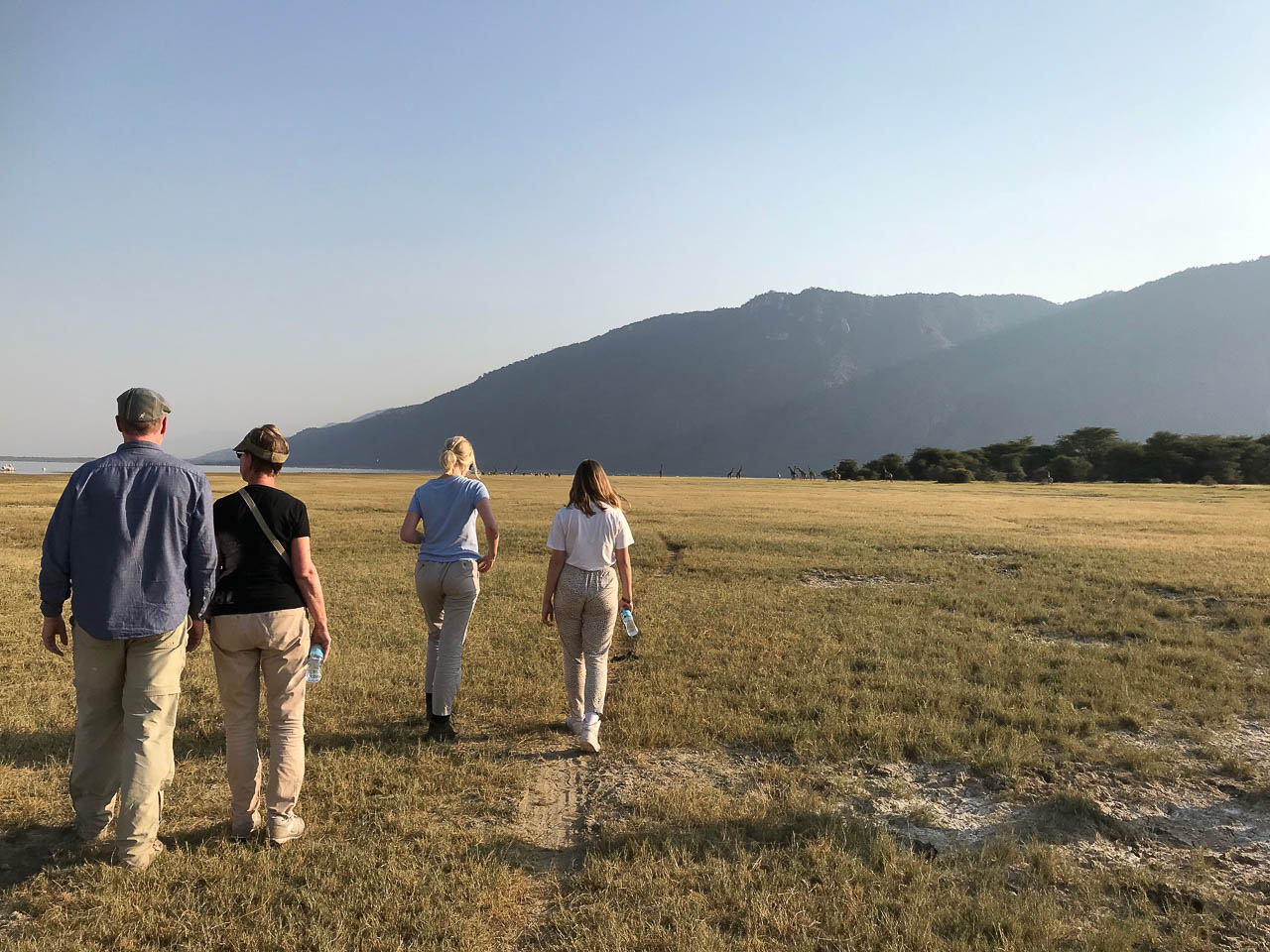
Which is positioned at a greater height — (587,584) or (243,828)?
(587,584)

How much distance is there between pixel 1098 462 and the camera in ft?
332

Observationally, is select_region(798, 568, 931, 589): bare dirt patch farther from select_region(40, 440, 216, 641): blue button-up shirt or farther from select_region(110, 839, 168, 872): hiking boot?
select_region(40, 440, 216, 641): blue button-up shirt

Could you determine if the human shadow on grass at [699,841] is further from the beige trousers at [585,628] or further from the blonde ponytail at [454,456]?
the blonde ponytail at [454,456]

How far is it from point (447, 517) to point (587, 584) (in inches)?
58.4

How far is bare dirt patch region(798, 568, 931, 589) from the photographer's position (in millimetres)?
15789

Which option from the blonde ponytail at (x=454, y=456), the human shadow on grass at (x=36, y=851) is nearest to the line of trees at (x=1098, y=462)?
the blonde ponytail at (x=454, y=456)

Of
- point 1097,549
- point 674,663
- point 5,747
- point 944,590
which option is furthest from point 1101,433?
point 5,747

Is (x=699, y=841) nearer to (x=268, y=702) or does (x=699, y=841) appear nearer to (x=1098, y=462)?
(x=268, y=702)

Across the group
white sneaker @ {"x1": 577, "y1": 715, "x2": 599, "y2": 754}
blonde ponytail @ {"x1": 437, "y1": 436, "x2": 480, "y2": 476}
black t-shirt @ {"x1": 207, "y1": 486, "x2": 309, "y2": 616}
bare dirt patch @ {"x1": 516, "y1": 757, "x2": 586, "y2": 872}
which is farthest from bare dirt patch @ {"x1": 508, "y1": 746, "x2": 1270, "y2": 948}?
blonde ponytail @ {"x1": 437, "y1": 436, "x2": 480, "y2": 476}

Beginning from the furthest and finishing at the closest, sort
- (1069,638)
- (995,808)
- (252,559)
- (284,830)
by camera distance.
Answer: (1069,638) → (995,808) → (284,830) → (252,559)

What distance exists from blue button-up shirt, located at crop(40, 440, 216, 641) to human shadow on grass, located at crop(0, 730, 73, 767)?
2.83m

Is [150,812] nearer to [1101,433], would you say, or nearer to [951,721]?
[951,721]

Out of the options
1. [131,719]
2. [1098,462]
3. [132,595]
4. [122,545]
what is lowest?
[131,719]

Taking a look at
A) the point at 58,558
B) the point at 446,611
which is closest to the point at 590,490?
the point at 446,611
